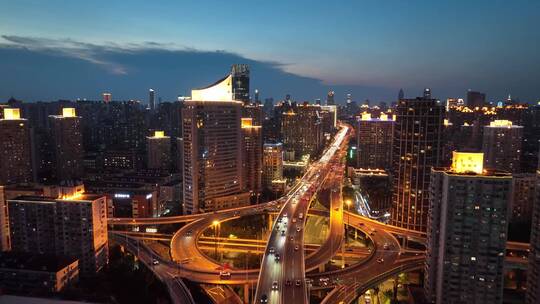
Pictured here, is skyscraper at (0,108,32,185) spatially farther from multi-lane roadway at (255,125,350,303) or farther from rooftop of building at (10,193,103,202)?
multi-lane roadway at (255,125,350,303)

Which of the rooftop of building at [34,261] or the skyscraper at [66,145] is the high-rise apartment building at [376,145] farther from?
the rooftop of building at [34,261]

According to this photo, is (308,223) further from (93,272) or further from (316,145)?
(316,145)

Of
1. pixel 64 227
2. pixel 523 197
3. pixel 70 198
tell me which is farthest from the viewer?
pixel 523 197

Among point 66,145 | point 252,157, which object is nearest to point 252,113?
point 252,157

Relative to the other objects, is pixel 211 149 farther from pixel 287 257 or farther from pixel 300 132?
pixel 300 132

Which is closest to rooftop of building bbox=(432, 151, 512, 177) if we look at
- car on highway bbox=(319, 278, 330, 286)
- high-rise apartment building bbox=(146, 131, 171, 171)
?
car on highway bbox=(319, 278, 330, 286)

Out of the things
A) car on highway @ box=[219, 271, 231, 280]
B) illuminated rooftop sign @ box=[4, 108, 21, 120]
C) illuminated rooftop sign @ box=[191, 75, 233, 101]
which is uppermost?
illuminated rooftop sign @ box=[191, 75, 233, 101]

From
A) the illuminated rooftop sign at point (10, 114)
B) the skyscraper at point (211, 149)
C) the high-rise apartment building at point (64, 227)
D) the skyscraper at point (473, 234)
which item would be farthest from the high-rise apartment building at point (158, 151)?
the skyscraper at point (473, 234)
